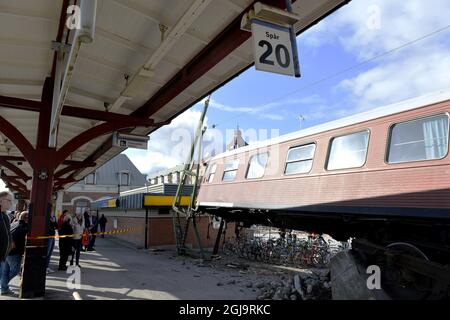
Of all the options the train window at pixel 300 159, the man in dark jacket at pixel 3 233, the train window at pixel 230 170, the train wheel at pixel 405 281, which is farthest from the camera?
the train window at pixel 230 170

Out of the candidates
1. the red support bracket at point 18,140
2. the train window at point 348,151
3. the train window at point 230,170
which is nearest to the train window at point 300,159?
the train window at point 348,151

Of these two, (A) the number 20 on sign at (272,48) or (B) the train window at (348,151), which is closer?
(A) the number 20 on sign at (272,48)

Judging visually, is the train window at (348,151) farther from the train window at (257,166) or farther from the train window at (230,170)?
the train window at (230,170)

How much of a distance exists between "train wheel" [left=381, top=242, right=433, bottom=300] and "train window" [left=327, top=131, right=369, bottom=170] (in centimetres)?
178

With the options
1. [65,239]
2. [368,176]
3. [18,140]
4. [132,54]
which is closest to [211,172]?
[65,239]

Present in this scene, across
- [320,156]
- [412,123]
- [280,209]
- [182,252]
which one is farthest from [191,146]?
[412,123]

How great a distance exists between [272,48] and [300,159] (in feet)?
17.8

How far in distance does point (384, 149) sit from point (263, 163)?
14.1ft

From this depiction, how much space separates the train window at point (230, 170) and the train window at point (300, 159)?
3041 mm

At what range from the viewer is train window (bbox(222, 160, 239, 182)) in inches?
499

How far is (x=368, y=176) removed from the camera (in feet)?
24.0

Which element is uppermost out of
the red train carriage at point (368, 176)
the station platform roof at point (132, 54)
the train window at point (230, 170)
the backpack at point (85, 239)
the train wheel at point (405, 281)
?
the station platform roof at point (132, 54)

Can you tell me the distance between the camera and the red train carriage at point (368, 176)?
6.25m
